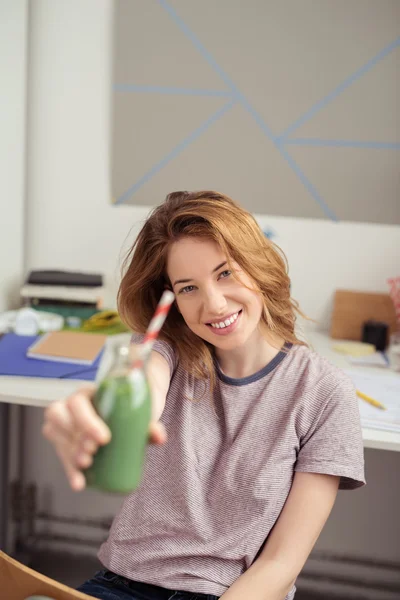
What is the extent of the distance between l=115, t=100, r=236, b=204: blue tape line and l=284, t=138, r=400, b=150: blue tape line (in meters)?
0.25

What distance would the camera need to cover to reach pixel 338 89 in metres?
2.06

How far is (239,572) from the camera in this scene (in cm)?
106

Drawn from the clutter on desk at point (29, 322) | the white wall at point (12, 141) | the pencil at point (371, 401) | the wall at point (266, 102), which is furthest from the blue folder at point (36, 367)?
the wall at point (266, 102)

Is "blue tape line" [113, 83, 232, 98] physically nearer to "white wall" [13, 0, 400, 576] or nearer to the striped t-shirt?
"white wall" [13, 0, 400, 576]

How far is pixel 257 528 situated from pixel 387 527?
1.35 meters

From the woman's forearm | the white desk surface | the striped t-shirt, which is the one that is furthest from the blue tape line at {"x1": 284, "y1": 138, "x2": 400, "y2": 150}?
the woman's forearm

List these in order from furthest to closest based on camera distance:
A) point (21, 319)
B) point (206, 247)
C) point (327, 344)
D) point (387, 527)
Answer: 1. point (387, 527)
2. point (327, 344)
3. point (21, 319)
4. point (206, 247)

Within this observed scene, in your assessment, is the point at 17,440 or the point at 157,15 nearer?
the point at 157,15

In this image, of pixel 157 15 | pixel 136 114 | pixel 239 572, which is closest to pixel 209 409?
pixel 239 572

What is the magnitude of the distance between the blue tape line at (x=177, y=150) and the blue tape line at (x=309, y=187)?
9.7 inches

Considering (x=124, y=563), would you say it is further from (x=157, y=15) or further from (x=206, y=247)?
(x=157, y=15)

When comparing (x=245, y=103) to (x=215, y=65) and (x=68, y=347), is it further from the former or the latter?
(x=68, y=347)

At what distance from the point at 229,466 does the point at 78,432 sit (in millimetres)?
516

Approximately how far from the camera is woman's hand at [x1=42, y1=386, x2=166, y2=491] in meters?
0.61
